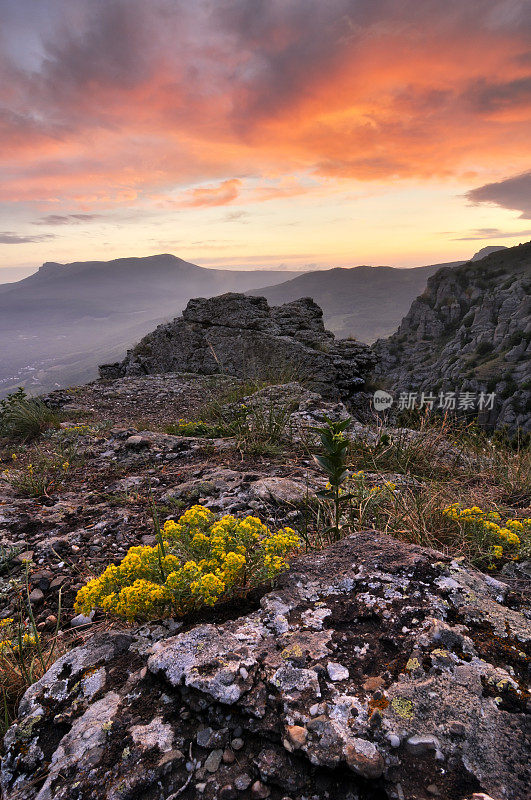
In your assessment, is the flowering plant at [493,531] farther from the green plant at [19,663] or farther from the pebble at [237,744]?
the green plant at [19,663]

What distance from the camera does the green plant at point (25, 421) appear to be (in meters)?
8.41

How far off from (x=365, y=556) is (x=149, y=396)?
34.5 feet

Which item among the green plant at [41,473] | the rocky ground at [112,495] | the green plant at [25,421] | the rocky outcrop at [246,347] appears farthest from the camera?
the rocky outcrop at [246,347]

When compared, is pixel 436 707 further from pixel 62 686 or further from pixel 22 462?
pixel 22 462

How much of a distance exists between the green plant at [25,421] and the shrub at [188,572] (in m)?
7.21

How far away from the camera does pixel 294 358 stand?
14.5 m

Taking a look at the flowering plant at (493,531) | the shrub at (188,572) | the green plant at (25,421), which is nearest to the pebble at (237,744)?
the shrub at (188,572)

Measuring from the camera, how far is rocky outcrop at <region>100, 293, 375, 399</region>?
1452 centimetres

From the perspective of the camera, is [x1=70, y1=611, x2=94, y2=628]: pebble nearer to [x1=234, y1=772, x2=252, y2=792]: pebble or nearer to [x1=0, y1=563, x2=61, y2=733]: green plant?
[x1=0, y1=563, x2=61, y2=733]: green plant

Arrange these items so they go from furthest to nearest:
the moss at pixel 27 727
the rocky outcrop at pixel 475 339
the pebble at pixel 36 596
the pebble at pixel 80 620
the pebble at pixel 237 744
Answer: the rocky outcrop at pixel 475 339 → the pebble at pixel 36 596 → the pebble at pixel 80 620 → the moss at pixel 27 727 → the pebble at pixel 237 744

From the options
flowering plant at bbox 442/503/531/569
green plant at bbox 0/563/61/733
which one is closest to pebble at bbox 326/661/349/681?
green plant at bbox 0/563/61/733

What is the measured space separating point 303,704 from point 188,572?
82 cm

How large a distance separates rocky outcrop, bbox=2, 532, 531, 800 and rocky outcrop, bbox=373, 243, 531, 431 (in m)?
63.1

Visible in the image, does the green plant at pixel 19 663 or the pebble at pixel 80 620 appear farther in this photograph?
the pebble at pixel 80 620
